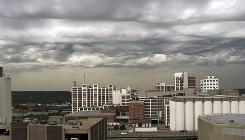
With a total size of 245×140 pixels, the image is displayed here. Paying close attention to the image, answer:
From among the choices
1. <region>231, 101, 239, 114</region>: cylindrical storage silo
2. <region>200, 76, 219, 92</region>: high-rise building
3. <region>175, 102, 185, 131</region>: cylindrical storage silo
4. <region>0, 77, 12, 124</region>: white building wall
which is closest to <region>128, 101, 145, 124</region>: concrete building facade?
<region>175, 102, 185, 131</region>: cylindrical storage silo

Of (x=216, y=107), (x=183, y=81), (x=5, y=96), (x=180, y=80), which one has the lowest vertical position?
(x=216, y=107)

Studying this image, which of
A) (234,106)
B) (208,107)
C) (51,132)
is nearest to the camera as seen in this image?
(51,132)

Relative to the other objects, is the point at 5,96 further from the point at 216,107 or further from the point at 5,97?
the point at 216,107

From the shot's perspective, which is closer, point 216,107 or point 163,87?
point 216,107

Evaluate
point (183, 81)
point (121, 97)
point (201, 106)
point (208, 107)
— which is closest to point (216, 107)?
point (208, 107)

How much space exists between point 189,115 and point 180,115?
51.6 inches

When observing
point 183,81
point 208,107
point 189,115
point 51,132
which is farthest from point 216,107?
point 51,132

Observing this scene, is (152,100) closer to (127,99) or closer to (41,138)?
(127,99)

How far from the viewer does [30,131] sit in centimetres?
3139

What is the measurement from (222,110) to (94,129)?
3672cm

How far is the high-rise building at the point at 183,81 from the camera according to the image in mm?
100812

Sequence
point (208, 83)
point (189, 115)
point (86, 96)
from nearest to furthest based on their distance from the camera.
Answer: point (189, 115) → point (208, 83) → point (86, 96)

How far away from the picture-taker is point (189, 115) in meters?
66.0

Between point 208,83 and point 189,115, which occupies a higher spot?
point 208,83
